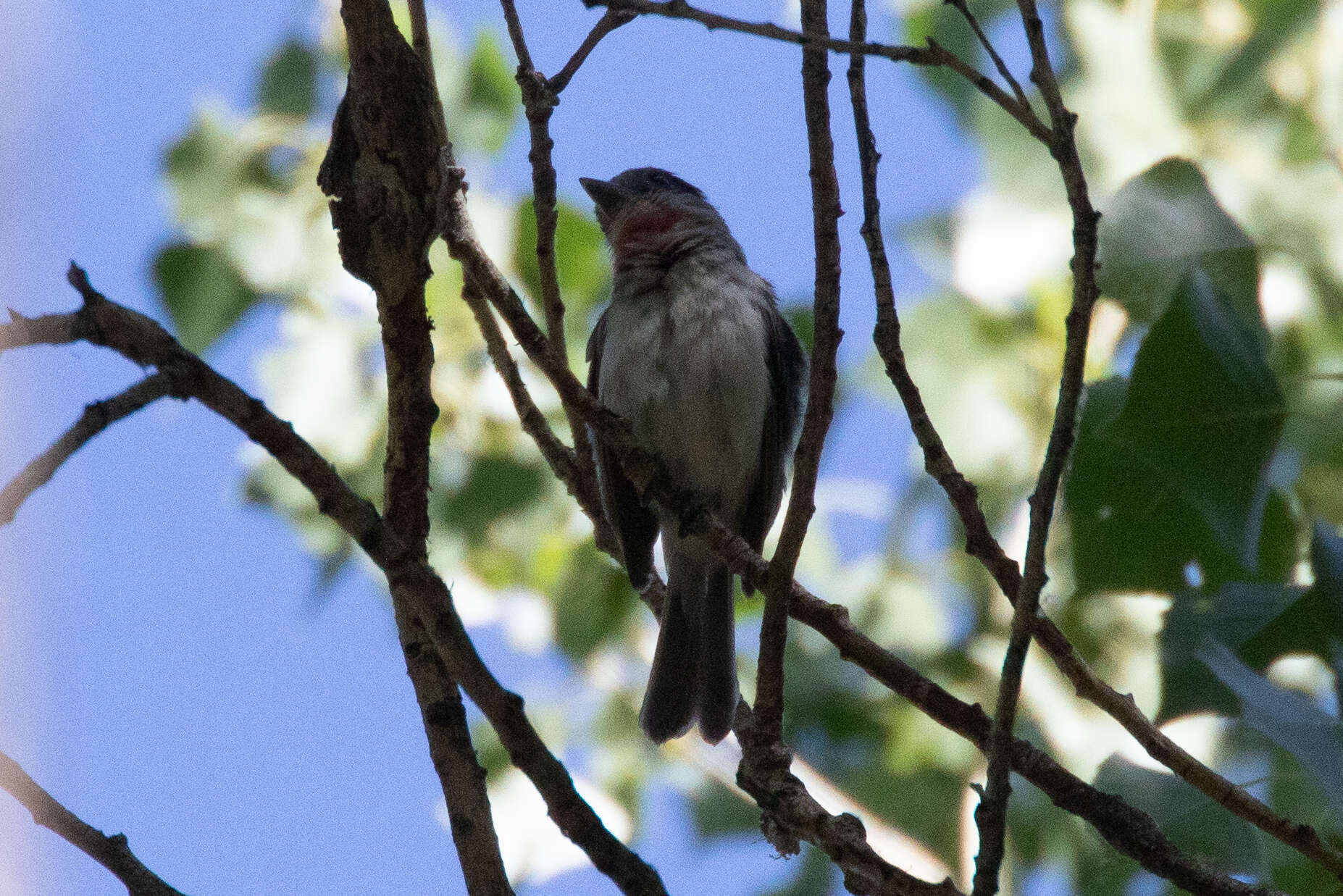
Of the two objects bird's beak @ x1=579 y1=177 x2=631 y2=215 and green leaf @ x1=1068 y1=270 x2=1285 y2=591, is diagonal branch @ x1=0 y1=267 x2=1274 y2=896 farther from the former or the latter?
bird's beak @ x1=579 y1=177 x2=631 y2=215

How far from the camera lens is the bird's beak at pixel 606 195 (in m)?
5.98

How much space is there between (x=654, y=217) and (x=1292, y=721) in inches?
133

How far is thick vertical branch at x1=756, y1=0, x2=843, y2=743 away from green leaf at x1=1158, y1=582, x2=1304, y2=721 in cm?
112

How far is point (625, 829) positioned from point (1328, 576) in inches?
160

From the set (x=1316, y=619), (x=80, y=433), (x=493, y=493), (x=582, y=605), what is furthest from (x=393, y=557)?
(x=582, y=605)

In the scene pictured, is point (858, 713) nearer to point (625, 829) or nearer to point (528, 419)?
point (625, 829)

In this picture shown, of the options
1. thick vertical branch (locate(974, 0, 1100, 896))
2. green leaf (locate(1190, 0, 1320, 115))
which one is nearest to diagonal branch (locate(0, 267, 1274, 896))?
thick vertical branch (locate(974, 0, 1100, 896))

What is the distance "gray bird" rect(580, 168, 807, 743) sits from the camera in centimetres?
486

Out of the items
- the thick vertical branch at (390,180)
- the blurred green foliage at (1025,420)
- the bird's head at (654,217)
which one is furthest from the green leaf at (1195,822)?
the bird's head at (654,217)

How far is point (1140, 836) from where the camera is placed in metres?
2.63

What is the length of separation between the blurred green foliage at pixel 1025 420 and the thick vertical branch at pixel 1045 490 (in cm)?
102

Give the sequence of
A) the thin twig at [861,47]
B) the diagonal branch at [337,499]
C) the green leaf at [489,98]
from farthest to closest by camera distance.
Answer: the green leaf at [489,98]
the thin twig at [861,47]
the diagonal branch at [337,499]

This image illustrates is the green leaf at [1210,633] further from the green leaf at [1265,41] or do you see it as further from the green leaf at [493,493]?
the green leaf at [1265,41]

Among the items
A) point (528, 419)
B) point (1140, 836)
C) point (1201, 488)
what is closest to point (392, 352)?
point (528, 419)
